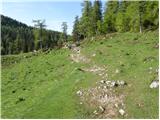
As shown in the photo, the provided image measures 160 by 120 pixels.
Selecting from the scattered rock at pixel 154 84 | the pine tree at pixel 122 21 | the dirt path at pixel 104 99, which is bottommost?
the dirt path at pixel 104 99

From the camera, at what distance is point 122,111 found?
26.9 m

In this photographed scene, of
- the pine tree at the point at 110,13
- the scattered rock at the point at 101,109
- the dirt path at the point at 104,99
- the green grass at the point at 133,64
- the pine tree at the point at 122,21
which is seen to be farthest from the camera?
the pine tree at the point at 110,13

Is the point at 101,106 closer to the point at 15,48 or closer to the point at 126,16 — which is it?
the point at 126,16

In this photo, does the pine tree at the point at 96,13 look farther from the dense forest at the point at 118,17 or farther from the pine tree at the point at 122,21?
the pine tree at the point at 122,21

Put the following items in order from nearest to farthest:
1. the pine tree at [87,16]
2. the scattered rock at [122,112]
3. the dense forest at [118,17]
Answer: the scattered rock at [122,112] < the dense forest at [118,17] < the pine tree at [87,16]

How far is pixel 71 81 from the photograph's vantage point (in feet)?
116

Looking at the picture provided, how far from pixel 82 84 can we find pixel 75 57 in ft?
52.7

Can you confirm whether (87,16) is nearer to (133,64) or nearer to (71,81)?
(133,64)

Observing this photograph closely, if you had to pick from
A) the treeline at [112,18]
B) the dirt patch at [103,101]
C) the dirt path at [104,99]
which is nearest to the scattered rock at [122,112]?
the dirt path at [104,99]

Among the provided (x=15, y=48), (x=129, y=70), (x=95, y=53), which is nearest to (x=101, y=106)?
(x=129, y=70)

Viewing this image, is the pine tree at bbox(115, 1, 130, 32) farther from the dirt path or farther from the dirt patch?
the dirt patch

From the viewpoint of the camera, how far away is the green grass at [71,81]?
93.0 ft

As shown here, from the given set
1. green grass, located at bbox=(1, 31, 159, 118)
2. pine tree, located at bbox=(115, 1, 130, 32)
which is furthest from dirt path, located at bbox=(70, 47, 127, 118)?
pine tree, located at bbox=(115, 1, 130, 32)

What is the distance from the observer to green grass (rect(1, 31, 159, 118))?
28.4 m
